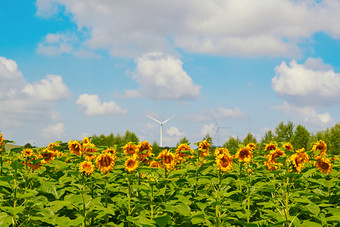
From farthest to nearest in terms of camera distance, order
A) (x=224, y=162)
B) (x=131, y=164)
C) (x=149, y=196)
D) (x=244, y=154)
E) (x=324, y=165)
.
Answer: (x=324, y=165), (x=244, y=154), (x=224, y=162), (x=131, y=164), (x=149, y=196)

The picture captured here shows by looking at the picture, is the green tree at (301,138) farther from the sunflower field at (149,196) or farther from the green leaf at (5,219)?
the green leaf at (5,219)

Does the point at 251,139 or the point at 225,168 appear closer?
the point at 225,168

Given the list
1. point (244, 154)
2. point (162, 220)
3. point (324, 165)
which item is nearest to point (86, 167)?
point (162, 220)

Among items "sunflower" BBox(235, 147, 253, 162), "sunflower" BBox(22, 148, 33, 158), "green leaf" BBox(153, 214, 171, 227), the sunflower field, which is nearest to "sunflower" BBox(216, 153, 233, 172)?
the sunflower field

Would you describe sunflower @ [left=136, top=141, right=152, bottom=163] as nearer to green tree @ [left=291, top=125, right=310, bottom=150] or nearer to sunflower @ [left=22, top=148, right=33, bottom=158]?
sunflower @ [left=22, top=148, right=33, bottom=158]

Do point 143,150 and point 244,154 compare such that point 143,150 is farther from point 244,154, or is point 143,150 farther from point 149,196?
point 244,154

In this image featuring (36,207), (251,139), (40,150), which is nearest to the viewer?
(36,207)

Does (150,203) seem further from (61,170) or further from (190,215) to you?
(61,170)

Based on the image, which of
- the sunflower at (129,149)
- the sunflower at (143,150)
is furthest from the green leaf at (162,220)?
the sunflower at (129,149)

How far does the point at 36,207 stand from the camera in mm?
5637

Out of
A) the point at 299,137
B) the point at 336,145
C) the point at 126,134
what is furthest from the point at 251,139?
the point at 126,134

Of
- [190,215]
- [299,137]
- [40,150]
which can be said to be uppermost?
[299,137]

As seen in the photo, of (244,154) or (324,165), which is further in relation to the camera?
(324,165)

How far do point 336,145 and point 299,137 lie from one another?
5.12 m
